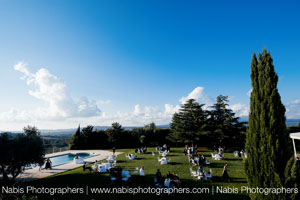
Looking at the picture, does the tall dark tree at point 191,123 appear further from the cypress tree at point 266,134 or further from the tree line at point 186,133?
the cypress tree at point 266,134

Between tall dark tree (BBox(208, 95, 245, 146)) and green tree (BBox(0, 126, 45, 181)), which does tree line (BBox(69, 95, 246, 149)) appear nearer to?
tall dark tree (BBox(208, 95, 245, 146))

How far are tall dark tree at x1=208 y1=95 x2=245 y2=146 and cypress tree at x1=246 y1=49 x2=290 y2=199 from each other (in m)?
22.2

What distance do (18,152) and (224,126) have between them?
2690cm

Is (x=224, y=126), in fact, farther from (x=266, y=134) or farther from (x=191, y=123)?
(x=266, y=134)

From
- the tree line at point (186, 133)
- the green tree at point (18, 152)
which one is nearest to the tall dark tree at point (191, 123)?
the tree line at point (186, 133)

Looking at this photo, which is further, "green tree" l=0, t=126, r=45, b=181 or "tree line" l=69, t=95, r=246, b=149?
"tree line" l=69, t=95, r=246, b=149

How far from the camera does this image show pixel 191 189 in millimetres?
9820

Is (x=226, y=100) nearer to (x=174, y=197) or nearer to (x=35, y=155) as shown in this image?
(x=174, y=197)

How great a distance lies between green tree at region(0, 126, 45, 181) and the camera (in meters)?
11.3

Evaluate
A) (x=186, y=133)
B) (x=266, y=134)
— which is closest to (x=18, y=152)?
(x=266, y=134)

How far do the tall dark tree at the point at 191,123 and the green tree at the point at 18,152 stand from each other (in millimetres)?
21975

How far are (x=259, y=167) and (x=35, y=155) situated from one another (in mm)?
14741

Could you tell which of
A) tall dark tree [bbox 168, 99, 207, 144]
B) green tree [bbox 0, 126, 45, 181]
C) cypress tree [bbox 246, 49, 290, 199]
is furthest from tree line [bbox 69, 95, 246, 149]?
cypress tree [bbox 246, 49, 290, 199]

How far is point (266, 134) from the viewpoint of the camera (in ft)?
17.3
